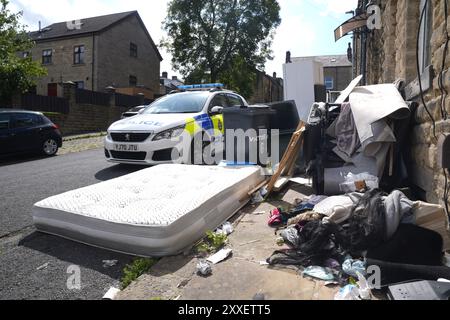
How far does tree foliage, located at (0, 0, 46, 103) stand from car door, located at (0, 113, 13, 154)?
6.25m

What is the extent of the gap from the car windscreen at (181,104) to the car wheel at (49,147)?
15.5ft

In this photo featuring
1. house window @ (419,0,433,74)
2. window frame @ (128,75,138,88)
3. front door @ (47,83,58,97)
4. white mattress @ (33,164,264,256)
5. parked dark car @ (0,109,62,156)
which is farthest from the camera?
window frame @ (128,75,138,88)

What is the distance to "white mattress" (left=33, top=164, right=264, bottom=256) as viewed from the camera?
9.01 ft

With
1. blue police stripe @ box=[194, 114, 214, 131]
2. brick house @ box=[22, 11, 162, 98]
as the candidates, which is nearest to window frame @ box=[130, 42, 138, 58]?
brick house @ box=[22, 11, 162, 98]

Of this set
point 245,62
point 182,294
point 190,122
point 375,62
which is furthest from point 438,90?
point 245,62

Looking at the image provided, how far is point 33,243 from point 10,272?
58 cm

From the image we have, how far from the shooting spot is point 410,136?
4.11 meters

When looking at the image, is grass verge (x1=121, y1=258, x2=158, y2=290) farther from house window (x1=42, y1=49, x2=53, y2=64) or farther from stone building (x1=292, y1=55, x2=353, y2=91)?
stone building (x1=292, y1=55, x2=353, y2=91)

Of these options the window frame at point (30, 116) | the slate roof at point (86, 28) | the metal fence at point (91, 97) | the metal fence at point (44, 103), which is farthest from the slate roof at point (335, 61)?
the window frame at point (30, 116)

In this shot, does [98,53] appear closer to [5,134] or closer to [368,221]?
[5,134]

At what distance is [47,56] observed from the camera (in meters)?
29.6

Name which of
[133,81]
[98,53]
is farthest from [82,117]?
[133,81]

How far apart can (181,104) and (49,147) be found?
18.0 feet

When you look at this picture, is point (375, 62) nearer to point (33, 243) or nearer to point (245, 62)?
point (33, 243)
